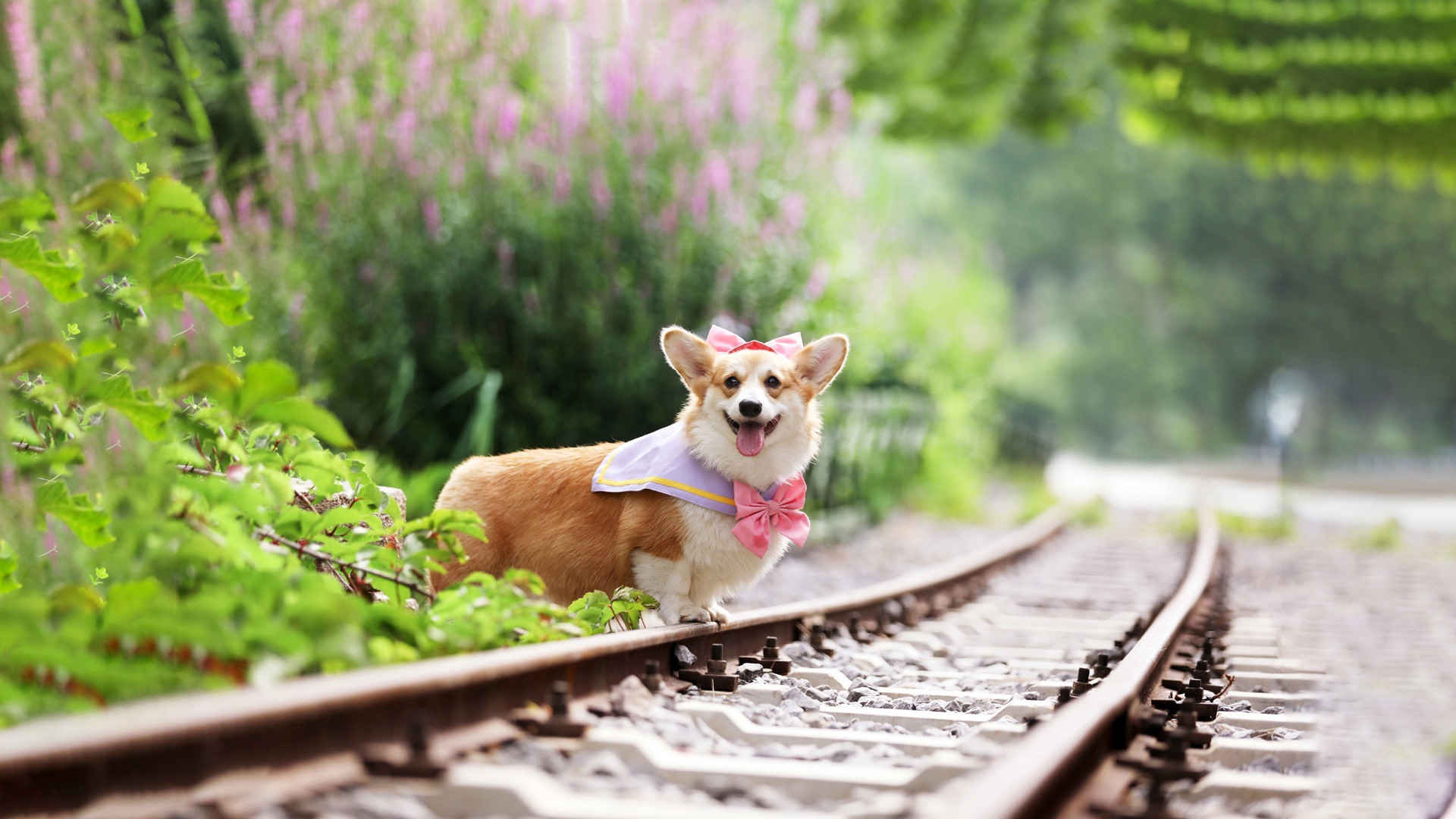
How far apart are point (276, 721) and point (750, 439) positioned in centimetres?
218

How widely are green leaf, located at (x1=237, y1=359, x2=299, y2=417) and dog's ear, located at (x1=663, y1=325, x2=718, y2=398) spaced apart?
161 cm

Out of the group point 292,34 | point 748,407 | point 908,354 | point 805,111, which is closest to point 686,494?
point 748,407

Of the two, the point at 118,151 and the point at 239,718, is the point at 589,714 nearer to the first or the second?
the point at 239,718

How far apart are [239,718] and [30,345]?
121 cm

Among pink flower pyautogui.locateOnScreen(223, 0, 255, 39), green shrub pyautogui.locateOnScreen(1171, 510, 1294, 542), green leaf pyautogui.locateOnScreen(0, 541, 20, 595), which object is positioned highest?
pink flower pyautogui.locateOnScreen(223, 0, 255, 39)

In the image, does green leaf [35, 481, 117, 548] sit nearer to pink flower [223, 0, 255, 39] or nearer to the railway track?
the railway track

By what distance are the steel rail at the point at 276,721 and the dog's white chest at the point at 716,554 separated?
63cm

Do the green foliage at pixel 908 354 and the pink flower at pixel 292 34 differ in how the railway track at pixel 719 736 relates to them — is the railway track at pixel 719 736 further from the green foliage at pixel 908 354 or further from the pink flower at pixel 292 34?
the pink flower at pixel 292 34

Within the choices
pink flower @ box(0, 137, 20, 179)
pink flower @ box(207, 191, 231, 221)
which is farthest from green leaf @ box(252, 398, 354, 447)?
pink flower @ box(207, 191, 231, 221)

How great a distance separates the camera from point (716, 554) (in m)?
4.34

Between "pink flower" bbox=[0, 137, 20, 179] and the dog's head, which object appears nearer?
the dog's head

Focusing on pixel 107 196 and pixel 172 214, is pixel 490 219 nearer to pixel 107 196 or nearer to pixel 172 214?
pixel 172 214

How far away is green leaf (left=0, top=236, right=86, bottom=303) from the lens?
3.28 metres

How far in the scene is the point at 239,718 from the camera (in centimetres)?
223
